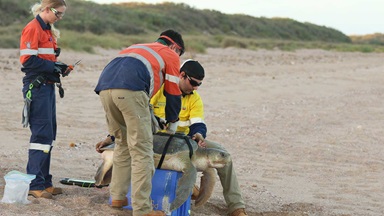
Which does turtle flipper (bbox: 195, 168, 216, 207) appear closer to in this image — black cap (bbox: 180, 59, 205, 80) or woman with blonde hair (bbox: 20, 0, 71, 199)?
black cap (bbox: 180, 59, 205, 80)

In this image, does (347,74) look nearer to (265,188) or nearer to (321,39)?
(265,188)

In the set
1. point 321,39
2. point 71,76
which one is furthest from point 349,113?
point 321,39

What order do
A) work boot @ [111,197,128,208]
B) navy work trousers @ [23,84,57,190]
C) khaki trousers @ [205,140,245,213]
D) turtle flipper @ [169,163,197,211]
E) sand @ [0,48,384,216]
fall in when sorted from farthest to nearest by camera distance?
sand @ [0,48,384,216]
khaki trousers @ [205,140,245,213]
navy work trousers @ [23,84,57,190]
work boot @ [111,197,128,208]
turtle flipper @ [169,163,197,211]

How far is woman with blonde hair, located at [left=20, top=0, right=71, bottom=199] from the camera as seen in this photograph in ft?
20.7

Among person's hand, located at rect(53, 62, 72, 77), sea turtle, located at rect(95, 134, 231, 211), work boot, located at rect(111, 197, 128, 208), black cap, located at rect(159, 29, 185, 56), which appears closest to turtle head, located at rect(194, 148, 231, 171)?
sea turtle, located at rect(95, 134, 231, 211)

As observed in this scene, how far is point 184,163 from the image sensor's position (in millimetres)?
5953

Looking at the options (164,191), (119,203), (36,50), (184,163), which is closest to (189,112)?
(184,163)

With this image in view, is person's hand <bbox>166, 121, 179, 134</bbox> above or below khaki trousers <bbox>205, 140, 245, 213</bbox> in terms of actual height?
above

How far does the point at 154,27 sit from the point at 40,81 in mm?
34210

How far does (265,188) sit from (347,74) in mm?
16515

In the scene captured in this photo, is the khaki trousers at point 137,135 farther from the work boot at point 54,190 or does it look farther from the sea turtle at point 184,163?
the work boot at point 54,190

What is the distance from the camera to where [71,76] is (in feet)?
51.8

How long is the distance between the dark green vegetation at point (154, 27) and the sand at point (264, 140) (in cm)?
471

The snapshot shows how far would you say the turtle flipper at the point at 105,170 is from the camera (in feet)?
20.7
